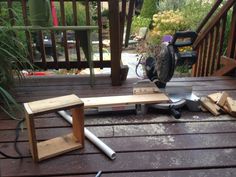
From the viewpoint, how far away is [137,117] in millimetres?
1955

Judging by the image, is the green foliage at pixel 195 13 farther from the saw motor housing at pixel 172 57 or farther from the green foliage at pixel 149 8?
the saw motor housing at pixel 172 57

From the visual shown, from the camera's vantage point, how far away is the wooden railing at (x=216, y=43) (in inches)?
115

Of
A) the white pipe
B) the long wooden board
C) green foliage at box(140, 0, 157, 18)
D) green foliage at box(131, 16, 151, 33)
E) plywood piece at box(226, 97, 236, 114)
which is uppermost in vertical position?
green foliage at box(140, 0, 157, 18)

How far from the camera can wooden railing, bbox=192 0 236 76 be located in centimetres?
292

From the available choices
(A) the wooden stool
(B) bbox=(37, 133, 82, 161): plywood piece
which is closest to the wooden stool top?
(A) the wooden stool

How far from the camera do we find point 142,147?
5.17 ft

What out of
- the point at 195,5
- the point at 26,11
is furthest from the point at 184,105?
the point at 195,5

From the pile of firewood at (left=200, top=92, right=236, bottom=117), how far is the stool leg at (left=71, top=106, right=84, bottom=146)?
3.26 ft

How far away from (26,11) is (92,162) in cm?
179

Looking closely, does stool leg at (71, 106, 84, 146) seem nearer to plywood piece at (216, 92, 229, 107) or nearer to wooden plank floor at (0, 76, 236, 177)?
wooden plank floor at (0, 76, 236, 177)

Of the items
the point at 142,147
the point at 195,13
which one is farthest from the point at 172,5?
the point at 142,147

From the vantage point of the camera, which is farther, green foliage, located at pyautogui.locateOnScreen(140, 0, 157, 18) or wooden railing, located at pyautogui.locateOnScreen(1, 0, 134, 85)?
green foliage, located at pyautogui.locateOnScreen(140, 0, 157, 18)

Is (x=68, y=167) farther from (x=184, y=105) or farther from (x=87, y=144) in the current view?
(x=184, y=105)

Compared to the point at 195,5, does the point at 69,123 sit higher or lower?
lower
